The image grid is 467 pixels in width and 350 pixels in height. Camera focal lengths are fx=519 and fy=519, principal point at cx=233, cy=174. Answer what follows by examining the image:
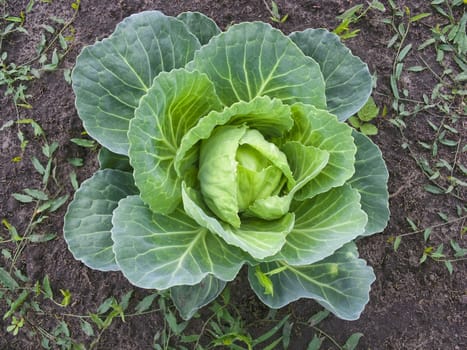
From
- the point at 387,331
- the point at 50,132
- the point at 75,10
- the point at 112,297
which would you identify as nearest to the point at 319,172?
the point at 387,331

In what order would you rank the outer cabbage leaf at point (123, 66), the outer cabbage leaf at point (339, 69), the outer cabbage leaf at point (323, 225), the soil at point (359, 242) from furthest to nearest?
the soil at point (359, 242) → the outer cabbage leaf at point (339, 69) → the outer cabbage leaf at point (123, 66) → the outer cabbage leaf at point (323, 225)

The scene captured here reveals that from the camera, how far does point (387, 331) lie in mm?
2768

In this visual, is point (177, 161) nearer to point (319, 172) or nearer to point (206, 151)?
point (206, 151)

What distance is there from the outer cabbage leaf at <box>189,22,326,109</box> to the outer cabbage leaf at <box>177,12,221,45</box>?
364mm

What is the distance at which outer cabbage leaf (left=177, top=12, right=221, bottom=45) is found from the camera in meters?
2.35

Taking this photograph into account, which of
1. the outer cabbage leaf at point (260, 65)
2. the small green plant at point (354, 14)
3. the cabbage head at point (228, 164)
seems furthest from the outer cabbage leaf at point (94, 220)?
the small green plant at point (354, 14)

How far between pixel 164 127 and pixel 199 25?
0.64 meters

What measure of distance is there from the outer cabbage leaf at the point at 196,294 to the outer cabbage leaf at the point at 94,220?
38 cm

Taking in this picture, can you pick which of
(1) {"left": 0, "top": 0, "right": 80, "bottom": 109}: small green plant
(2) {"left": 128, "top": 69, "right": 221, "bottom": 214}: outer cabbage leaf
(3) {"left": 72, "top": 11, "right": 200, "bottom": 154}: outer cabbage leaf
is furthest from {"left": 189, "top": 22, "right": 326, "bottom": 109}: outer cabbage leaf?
(1) {"left": 0, "top": 0, "right": 80, "bottom": 109}: small green plant

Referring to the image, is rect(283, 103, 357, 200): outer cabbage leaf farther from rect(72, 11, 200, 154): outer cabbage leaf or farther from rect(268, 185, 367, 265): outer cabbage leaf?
rect(72, 11, 200, 154): outer cabbage leaf

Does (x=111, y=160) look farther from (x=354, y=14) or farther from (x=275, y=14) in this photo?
(x=354, y=14)

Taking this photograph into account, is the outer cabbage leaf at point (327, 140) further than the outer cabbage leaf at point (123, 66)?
No

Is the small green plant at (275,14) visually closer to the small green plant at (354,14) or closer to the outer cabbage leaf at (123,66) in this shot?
the small green plant at (354,14)

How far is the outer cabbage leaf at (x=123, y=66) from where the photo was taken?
6.96ft
